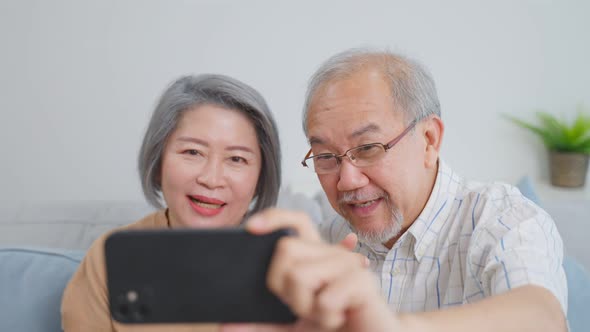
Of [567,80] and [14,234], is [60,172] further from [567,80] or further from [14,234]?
[567,80]

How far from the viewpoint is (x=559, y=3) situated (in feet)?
9.05

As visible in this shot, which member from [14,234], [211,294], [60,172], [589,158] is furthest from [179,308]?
[589,158]

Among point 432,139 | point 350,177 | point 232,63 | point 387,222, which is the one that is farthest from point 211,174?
point 232,63

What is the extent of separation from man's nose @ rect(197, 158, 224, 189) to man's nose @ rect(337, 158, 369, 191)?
0.29 m

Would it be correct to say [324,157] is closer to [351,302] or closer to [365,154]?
[365,154]

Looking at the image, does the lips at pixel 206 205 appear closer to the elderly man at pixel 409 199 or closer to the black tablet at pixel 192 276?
the elderly man at pixel 409 199

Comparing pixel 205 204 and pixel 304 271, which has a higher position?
pixel 304 271

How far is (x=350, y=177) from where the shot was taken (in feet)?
3.97

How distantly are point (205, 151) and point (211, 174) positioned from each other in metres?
0.06

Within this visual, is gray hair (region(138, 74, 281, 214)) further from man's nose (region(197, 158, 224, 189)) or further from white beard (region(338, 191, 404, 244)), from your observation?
white beard (region(338, 191, 404, 244))

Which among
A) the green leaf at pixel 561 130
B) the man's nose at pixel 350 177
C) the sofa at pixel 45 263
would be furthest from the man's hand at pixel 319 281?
the green leaf at pixel 561 130

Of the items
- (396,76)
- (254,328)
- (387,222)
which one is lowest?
(387,222)

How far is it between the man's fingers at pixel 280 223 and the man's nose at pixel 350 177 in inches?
23.3

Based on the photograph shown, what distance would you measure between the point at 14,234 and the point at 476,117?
221 cm
